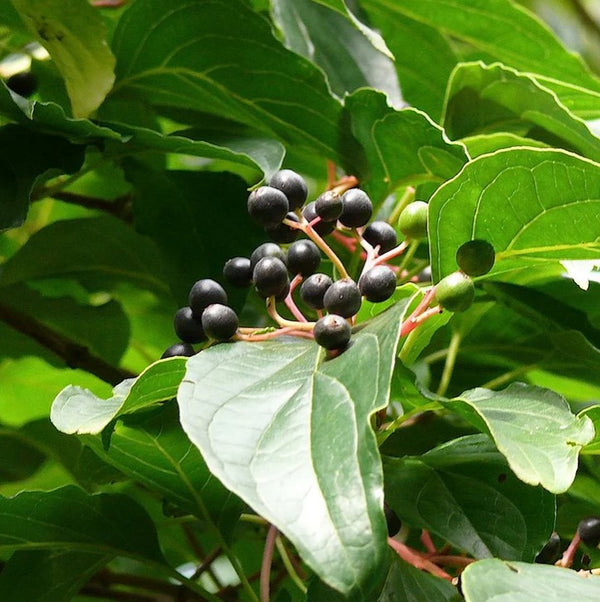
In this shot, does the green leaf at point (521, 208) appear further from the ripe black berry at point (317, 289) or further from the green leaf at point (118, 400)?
the green leaf at point (118, 400)

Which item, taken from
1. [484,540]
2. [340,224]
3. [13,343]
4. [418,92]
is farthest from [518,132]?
[13,343]

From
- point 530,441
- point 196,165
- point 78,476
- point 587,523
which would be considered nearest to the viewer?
point 530,441

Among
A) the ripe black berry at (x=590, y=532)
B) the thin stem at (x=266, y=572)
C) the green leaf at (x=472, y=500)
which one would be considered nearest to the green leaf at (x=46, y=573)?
the thin stem at (x=266, y=572)

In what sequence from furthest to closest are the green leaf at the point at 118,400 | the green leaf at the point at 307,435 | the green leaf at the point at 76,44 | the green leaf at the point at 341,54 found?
1. the green leaf at the point at 341,54
2. the green leaf at the point at 76,44
3. the green leaf at the point at 118,400
4. the green leaf at the point at 307,435

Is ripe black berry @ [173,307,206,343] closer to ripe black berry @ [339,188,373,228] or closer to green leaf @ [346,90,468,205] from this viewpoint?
ripe black berry @ [339,188,373,228]

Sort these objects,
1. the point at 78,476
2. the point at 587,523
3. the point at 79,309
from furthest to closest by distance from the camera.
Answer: the point at 79,309 → the point at 78,476 → the point at 587,523

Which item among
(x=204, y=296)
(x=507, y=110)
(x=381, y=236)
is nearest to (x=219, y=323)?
(x=204, y=296)

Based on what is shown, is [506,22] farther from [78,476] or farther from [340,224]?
[78,476]
